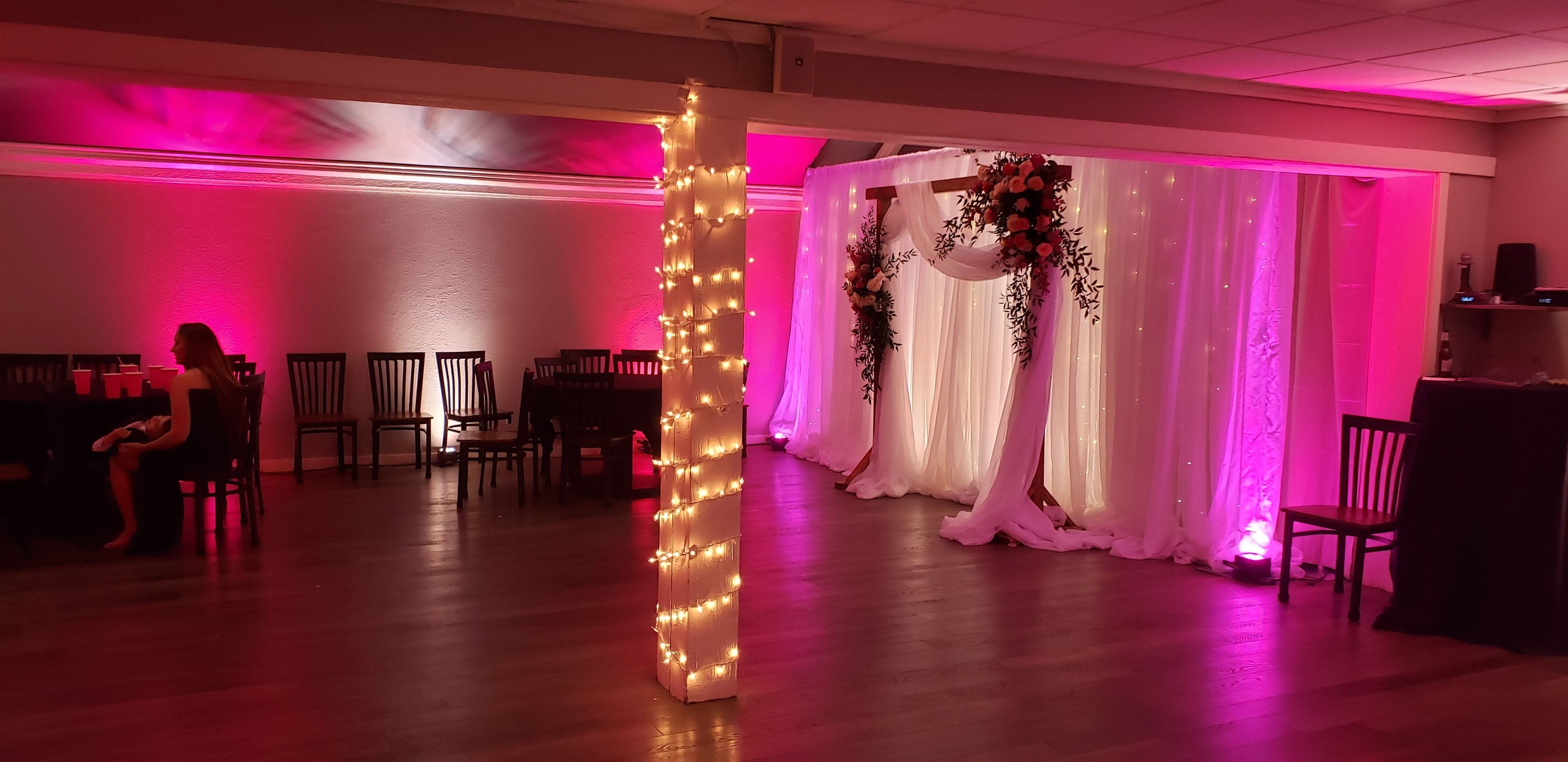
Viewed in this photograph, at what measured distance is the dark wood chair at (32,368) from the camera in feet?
24.4

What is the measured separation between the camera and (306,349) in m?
8.57

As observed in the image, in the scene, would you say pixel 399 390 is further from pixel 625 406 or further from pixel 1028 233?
pixel 1028 233

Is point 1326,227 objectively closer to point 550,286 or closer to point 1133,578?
point 1133,578

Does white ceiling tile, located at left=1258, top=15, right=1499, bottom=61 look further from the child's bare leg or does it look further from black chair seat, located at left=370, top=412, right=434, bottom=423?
black chair seat, located at left=370, top=412, right=434, bottom=423

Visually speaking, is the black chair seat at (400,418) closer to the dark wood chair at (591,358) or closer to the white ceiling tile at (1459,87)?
the dark wood chair at (591,358)

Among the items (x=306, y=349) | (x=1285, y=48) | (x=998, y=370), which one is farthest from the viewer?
(x=306, y=349)

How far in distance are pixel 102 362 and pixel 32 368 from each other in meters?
0.41

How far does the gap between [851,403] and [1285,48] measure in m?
4.98

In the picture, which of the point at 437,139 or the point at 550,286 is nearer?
the point at 437,139

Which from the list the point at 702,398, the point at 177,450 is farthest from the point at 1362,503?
the point at 177,450

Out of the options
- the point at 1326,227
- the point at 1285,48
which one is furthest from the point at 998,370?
the point at 1285,48

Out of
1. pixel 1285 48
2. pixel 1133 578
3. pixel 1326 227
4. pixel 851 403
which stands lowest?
pixel 1133 578

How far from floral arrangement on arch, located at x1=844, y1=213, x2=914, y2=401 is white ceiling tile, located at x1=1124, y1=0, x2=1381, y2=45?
12.8 ft

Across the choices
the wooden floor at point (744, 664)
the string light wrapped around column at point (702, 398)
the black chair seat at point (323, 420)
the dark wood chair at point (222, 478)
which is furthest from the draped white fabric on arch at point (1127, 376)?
the dark wood chair at point (222, 478)
